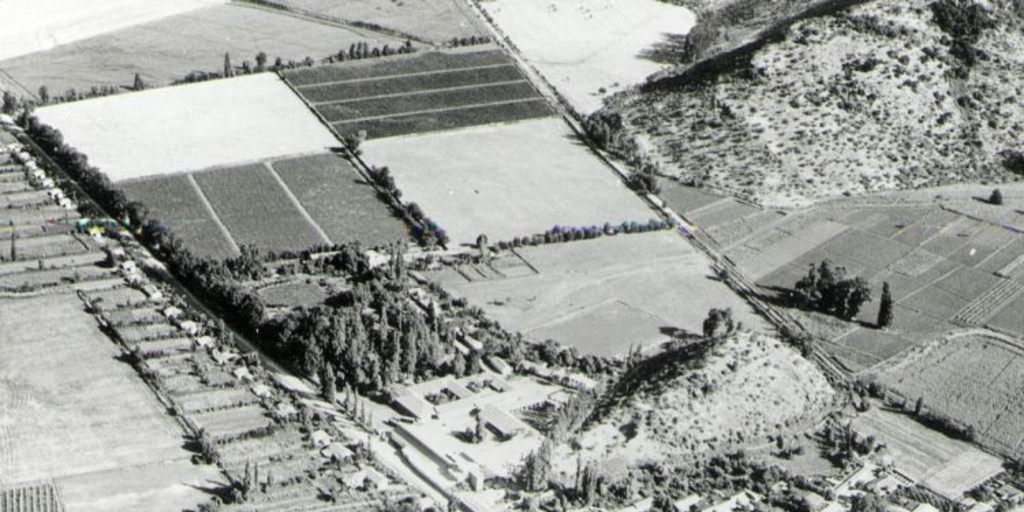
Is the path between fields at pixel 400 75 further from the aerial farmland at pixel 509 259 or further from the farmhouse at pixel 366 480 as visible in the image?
the farmhouse at pixel 366 480

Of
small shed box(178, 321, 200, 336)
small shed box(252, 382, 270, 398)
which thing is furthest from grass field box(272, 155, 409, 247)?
small shed box(252, 382, 270, 398)

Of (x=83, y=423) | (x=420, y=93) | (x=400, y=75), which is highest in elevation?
(x=400, y=75)

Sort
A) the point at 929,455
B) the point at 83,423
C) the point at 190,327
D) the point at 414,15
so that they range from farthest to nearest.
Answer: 1. the point at 414,15
2. the point at 190,327
3. the point at 929,455
4. the point at 83,423

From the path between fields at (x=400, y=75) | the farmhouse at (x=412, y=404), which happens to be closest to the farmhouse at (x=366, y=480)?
the farmhouse at (x=412, y=404)

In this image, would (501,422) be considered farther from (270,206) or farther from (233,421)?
(270,206)

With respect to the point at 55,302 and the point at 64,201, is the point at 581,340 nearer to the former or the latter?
the point at 55,302

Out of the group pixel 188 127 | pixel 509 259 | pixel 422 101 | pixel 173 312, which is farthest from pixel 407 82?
pixel 173 312

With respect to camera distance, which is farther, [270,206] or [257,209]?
[270,206]
